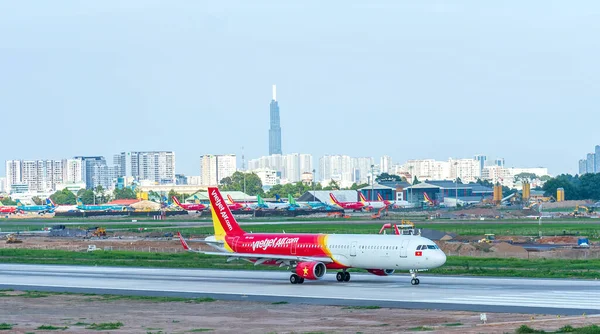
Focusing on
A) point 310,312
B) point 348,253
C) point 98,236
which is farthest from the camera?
point 98,236

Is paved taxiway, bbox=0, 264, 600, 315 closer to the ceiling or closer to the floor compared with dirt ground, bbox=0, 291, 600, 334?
closer to the ceiling

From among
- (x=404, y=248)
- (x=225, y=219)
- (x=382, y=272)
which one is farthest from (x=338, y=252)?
(x=225, y=219)

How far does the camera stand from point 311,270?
209ft

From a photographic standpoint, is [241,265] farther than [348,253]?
Yes

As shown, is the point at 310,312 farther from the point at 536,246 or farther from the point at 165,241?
the point at 165,241

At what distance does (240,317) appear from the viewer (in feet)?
154

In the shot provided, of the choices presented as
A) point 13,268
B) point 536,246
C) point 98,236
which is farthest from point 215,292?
point 98,236

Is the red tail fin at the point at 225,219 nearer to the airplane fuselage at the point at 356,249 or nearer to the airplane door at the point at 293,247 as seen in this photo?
the airplane fuselage at the point at 356,249

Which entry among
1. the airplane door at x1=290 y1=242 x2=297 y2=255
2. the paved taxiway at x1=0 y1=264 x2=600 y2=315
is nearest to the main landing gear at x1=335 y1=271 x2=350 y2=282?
the paved taxiway at x1=0 y1=264 x2=600 y2=315

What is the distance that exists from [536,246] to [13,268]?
4832 cm

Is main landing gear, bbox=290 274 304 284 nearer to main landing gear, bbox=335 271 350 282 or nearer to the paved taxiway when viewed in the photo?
the paved taxiway

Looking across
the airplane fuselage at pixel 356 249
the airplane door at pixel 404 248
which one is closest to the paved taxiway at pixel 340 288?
the airplane fuselage at pixel 356 249

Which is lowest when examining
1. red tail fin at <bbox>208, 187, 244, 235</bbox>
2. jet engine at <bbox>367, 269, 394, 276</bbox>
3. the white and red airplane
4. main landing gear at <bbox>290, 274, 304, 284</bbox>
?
main landing gear at <bbox>290, 274, 304, 284</bbox>

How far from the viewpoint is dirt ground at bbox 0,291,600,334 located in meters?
41.7
